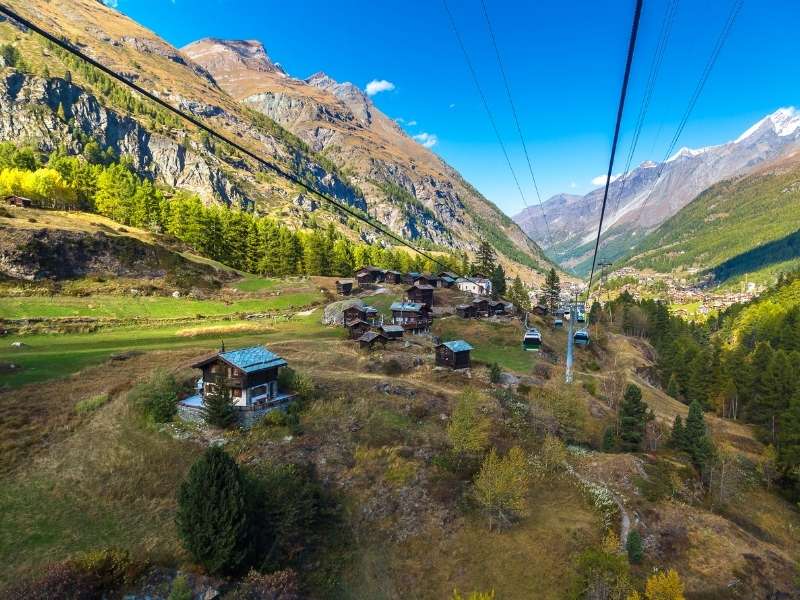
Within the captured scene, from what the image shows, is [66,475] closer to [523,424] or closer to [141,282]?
[523,424]

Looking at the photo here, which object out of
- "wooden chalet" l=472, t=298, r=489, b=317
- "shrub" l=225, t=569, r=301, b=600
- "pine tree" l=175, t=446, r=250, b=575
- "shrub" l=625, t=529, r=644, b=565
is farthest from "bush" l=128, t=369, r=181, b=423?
"wooden chalet" l=472, t=298, r=489, b=317

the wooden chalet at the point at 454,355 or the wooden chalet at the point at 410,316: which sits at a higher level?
the wooden chalet at the point at 410,316

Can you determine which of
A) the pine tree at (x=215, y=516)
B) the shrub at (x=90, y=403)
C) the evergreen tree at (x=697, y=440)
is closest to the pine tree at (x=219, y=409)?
the shrub at (x=90, y=403)

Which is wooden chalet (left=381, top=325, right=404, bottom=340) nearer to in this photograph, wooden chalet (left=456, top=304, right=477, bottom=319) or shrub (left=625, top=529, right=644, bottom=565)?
wooden chalet (left=456, top=304, right=477, bottom=319)

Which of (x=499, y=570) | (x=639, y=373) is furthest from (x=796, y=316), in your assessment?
(x=499, y=570)

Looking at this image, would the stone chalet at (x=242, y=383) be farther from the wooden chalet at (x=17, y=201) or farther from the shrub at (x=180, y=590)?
the wooden chalet at (x=17, y=201)

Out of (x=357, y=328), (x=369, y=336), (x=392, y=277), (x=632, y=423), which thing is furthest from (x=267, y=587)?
(x=392, y=277)

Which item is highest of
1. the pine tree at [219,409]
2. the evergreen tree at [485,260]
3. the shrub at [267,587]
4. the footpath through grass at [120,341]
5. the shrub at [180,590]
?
the evergreen tree at [485,260]
